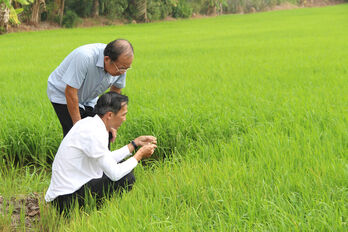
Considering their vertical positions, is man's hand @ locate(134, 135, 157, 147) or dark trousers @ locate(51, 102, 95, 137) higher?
dark trousers @ locate(51, 102, 95, 137)

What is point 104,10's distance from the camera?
33.6 meters

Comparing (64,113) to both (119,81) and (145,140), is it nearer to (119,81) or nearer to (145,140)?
(119,81)

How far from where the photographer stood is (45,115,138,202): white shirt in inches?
104

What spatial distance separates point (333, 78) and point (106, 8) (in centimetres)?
2852

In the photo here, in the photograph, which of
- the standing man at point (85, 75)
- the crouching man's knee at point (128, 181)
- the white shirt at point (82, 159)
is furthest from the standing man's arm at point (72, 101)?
the crouching man's knee at point (128, 181)

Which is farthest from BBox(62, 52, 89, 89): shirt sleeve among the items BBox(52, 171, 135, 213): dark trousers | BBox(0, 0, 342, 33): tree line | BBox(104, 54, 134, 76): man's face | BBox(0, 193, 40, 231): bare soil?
BBox(0, 0, 342, 33): tree line

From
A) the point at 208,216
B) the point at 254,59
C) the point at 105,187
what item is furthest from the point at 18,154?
the point at 254,59

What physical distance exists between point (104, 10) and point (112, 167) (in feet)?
107

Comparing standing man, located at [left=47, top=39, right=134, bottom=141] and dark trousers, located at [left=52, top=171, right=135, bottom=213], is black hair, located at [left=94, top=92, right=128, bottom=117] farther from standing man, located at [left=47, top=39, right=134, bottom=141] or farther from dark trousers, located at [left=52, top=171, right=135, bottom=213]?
dark trousers, located at [left=52, top=171, right=135, bottom=213]

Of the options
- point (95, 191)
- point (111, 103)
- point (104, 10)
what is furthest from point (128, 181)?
point (104, 10)

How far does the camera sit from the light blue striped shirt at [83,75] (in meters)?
3.29

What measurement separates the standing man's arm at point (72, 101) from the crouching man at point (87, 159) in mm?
562

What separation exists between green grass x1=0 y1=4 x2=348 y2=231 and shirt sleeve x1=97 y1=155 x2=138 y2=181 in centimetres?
17

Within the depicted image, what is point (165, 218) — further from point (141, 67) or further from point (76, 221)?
point (141, 67)
